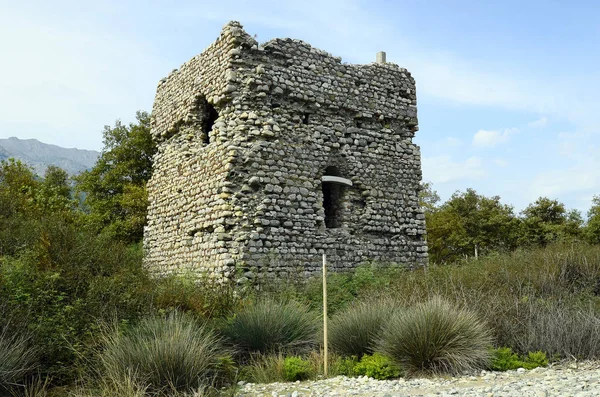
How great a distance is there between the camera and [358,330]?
7.33 meters

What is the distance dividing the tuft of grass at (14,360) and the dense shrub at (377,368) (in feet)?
12.7

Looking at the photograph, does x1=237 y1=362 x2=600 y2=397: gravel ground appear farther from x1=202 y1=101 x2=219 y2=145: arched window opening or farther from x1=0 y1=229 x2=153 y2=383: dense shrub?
x1=202 y1=101 x2=219 y2=145: arched window opening

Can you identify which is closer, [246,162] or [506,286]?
[506,286]

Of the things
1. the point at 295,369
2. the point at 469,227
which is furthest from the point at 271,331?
the point at 469,227

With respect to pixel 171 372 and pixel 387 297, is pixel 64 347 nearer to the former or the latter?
pixel 171 372

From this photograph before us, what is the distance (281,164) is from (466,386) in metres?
6.40

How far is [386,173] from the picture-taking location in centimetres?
1272

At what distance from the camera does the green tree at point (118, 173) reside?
897 inches

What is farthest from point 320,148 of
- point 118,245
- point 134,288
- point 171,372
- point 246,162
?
point 171,372

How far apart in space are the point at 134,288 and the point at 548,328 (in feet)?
19.6

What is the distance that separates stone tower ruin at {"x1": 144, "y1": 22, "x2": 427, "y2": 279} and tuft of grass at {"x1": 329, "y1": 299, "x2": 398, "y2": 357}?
3.14m

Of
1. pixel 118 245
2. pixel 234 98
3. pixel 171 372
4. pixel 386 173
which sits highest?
pixel 234 98

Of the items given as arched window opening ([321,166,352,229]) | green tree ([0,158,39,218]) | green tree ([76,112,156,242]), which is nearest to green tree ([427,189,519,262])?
green tree ([76,112,156,242])

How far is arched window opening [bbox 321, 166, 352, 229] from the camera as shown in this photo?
11942 mm
